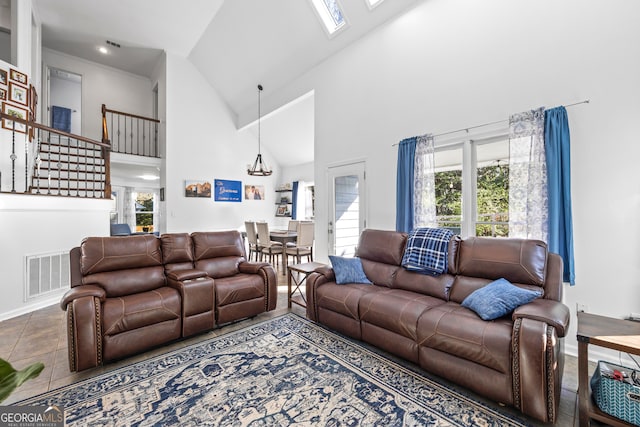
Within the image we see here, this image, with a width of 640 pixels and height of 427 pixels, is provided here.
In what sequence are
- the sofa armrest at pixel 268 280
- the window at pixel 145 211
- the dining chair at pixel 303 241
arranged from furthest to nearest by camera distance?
the window at pixel 145 211 < the dining chair at pixel 303 241 < the sofa armrest at pixel 268 280

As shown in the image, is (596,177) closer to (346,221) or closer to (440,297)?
(440,297)

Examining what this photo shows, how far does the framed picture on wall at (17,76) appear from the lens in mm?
4417

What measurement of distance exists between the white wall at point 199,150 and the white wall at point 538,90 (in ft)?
14.4

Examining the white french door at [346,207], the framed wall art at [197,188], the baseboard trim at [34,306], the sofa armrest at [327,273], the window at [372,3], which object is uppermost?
the window at [372,3]

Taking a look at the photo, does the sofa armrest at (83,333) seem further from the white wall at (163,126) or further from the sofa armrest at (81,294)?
the white wall at (163,126)

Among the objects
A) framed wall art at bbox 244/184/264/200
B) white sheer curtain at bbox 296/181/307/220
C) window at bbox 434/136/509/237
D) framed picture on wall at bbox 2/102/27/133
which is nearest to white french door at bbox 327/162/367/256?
window at bbox 434/136/509/237

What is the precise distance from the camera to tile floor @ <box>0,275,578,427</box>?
82.6 inches

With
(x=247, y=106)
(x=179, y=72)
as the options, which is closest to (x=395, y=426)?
(x=247, y=106)

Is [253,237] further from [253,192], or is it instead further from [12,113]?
[12,113]

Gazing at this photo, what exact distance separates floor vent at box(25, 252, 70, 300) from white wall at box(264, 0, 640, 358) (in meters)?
4.54

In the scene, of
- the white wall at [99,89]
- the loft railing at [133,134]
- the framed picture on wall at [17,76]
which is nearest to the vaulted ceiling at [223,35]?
the white wall at [99,89]

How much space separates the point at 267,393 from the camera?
2.09 metres

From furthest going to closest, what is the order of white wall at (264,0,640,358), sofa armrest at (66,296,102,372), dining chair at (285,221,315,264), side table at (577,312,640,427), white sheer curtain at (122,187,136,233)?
1. white sheer curtain at (122,187,136,233)
2. dining chair at (285,221,315,264)
3. white wall at (264,0,640,358)
4. sofa armrest at (66,296,102,372)
5. side table at (577,312,640,427)

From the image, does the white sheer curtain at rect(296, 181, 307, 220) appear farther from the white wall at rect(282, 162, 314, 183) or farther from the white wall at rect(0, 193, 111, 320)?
the white wall at rect(0, 193, 111, 320)
